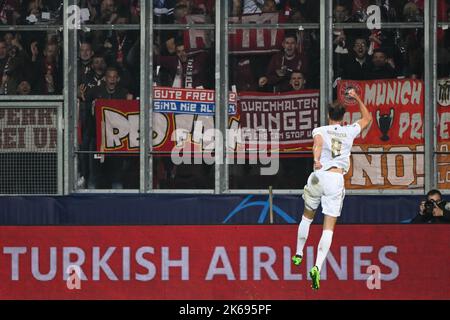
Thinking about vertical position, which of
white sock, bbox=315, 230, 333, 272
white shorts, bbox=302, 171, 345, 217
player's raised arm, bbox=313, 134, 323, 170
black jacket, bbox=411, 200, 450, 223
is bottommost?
white sock, bbox=315, 230, 333, 272

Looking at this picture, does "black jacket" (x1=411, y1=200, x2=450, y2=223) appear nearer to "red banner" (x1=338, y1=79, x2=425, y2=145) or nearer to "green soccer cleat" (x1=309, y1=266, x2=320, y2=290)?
"green soccer cleat" (x1=309, y1=266, x2=320, y2=290)

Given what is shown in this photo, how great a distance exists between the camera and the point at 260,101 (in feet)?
67.3

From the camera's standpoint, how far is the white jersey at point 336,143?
1365 centimetres

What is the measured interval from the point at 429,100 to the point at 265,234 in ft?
21.4

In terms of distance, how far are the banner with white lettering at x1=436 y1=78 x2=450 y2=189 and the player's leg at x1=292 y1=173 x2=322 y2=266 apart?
669cm

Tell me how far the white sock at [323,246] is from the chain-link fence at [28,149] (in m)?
7.93

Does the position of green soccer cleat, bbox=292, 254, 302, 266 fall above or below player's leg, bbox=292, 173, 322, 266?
below

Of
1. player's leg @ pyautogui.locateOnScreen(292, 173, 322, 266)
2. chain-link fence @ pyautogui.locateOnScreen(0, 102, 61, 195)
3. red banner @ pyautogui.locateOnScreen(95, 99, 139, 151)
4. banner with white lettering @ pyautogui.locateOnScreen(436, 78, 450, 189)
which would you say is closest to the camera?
player's leg @ pyautogui.locateOnScreen(292, 173, 322, 266)

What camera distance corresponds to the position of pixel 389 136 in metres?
20.5

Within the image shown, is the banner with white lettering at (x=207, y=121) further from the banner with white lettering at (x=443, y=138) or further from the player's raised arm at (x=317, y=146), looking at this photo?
the player's raised arm at (x=317, y=146)

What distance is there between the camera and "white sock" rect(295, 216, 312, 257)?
46.0 ft

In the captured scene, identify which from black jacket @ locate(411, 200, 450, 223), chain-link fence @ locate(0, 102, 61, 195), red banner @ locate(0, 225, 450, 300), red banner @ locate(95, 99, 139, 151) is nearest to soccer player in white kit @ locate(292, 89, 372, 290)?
red banner @ locate(0, 225, 450, 300)

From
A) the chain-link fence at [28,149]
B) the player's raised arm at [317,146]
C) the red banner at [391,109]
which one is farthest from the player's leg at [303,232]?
the chain-link fence at [28,149]

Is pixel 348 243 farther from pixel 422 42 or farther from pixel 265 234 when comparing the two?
pixel 422 42
